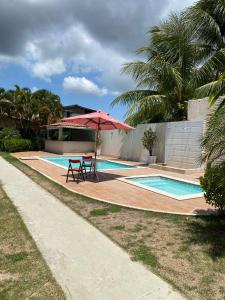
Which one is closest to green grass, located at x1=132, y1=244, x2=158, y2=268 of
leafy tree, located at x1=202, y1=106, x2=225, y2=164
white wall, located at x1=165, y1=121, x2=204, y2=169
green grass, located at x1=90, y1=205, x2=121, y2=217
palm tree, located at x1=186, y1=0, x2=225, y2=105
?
green grass, located at x1=90, y1=205, x2=121, y2=217

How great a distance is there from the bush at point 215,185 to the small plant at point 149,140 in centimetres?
1186

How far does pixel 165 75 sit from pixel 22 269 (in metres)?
16.9

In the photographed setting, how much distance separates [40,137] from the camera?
30219 mm

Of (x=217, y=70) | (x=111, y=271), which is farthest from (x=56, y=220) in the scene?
(x=217, y=70)

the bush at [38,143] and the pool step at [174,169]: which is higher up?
the bush at [38,143]

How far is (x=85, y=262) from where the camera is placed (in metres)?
4.31

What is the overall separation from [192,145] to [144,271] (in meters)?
12.0

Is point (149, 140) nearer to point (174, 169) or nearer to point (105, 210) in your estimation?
point (174, 169)

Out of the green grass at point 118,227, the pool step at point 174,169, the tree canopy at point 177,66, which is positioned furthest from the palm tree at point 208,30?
the green grass at point 118,227

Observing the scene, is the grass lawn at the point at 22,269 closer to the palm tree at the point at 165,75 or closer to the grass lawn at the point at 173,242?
the grass lawn at the point at 173,242

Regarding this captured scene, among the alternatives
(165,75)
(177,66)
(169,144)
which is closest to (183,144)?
(169,144)

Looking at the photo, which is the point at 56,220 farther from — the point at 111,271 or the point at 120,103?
the point at 120,103

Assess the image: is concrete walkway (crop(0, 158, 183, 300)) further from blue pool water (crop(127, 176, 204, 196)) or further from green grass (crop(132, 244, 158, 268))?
blue pool water (crop(127, 176, 204, 196))

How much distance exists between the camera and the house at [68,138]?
86.3 ft
